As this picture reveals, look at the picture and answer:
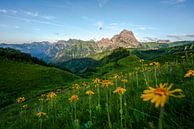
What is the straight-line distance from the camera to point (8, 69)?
68562mm

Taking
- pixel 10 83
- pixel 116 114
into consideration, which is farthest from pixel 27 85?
pixel 116 114

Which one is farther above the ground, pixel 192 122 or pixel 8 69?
pixel 192 122

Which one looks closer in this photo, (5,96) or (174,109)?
(174,109)

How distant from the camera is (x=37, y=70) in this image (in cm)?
7194

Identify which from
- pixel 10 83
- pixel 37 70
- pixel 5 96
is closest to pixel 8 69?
pixel 37 70

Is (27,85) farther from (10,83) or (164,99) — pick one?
(164,99)

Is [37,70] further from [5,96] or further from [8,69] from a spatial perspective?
[5,96]

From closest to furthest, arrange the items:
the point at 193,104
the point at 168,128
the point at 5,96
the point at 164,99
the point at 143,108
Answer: the point at 164,99
the point at 168,128
the point at 193,104
the point at 143,108
the point at 5,96

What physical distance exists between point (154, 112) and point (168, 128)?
0.94 m

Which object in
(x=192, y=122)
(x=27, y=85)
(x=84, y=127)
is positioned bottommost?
(x=27, y=85)

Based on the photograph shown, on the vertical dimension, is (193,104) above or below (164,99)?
below

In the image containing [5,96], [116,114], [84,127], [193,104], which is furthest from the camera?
[5,96]

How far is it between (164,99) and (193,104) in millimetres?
1770

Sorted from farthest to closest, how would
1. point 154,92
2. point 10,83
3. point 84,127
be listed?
point 10,83, point 84,127, point 154,92
